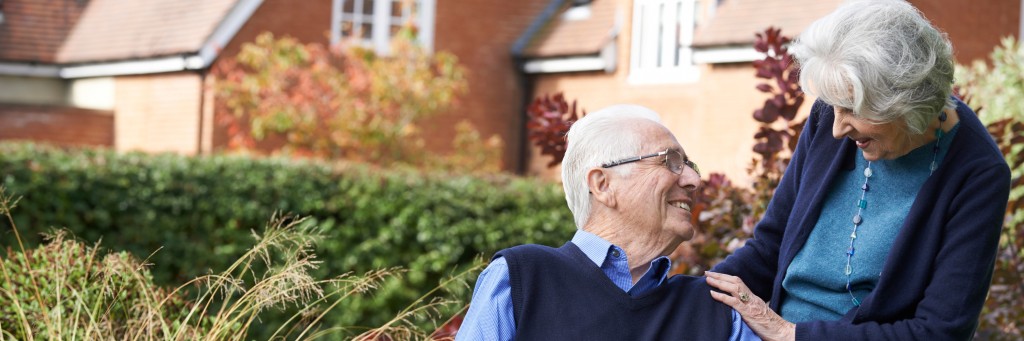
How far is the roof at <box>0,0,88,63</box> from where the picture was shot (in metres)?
20.5

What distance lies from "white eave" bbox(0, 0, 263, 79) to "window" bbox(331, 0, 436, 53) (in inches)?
55.4

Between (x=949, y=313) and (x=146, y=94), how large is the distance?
17.7 m

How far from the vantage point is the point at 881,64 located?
119 inches

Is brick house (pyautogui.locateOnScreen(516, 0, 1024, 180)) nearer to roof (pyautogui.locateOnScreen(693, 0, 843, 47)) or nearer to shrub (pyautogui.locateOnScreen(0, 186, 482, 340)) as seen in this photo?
roof (pyautogui.locateOnScreen(693, 0, 843, 47))

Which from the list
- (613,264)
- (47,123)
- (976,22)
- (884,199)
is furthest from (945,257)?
(47,123)

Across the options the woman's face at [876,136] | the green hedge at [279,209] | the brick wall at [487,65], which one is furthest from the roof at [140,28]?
the woman's face at [876,136]

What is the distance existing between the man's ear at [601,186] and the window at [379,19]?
15729 mm

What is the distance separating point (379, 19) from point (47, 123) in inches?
201

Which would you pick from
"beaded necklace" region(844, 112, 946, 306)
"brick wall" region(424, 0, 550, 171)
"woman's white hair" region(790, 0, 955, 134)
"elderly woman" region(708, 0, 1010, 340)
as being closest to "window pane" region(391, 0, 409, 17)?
"brick wall" region(424, 0, 550, 171)

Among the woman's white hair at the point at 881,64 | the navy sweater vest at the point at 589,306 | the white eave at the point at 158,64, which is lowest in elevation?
the navy sweater vest at the point at 589,306

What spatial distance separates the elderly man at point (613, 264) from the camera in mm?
3363

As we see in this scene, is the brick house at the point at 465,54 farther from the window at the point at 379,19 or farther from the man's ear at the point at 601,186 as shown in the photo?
the man's ear at the point at 601,186

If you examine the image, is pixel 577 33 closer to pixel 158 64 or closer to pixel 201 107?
pixel 201 107

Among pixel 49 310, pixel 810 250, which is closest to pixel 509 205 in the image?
pixel 49 310
